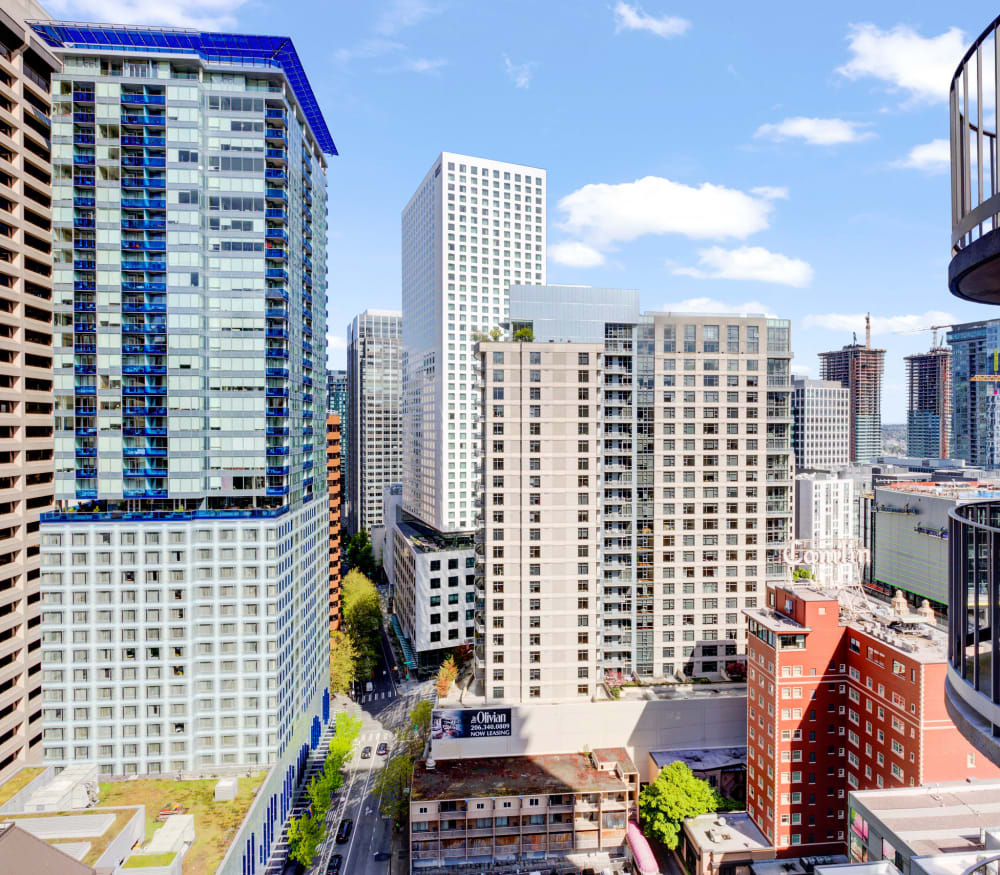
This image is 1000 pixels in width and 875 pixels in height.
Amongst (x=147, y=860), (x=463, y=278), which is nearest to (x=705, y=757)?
(x=147, y=860)

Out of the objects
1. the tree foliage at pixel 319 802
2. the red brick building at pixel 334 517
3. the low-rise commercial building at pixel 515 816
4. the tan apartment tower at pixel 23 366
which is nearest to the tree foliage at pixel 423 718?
the tree foliage at pixel 319 802

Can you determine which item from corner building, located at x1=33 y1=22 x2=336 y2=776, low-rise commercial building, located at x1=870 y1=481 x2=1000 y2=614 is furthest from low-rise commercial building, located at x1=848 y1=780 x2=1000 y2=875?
low-rise commercial building, located at x1=870 y1=481 x2=1000 y2=614

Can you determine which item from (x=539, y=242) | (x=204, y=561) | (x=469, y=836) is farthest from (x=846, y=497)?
(x=204, y=561)

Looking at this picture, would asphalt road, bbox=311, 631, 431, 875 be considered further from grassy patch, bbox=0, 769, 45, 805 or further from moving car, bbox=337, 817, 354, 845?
grassy patch, bbox=0, 769, 45, 805

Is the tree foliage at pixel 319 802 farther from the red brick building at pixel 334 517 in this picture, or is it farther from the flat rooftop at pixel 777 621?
the flat rooftop at pixel 777 621

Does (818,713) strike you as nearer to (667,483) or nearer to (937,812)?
(937,812)

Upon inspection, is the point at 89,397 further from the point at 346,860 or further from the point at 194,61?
the point at 346,860
